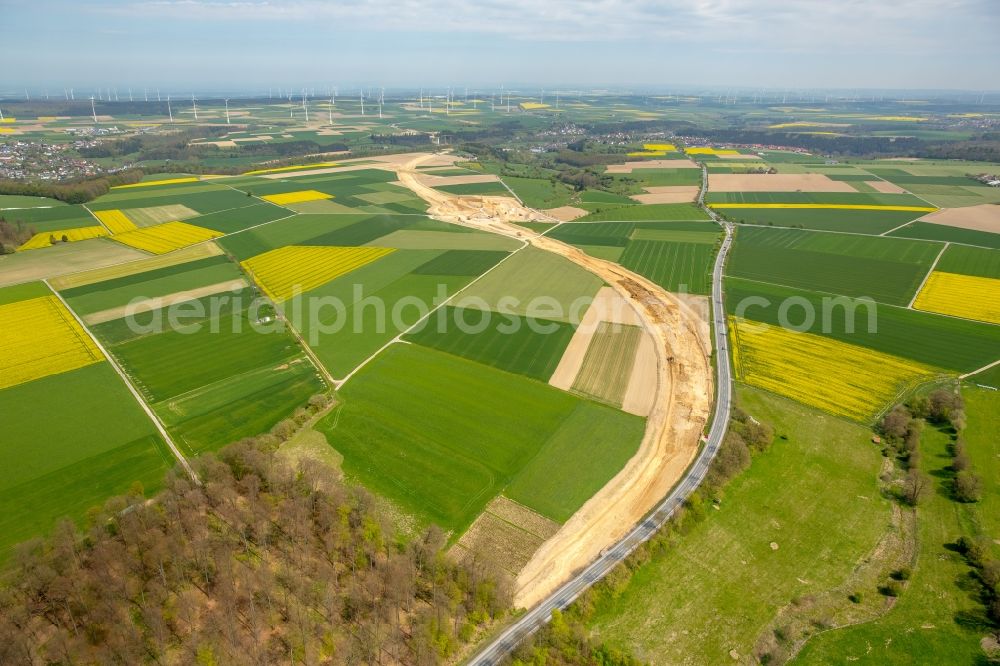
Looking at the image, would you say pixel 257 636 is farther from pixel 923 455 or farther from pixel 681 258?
pixel 681 258

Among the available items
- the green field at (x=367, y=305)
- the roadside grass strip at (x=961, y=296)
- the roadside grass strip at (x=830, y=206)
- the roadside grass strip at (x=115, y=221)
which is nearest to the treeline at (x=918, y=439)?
the roadside grass strip at (x=961, y=296)

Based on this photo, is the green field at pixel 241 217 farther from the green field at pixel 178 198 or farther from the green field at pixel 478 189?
the green field at pixel 478 189

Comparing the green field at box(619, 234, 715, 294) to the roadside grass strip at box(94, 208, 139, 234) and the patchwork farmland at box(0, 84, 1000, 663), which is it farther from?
the roadside grass strip at box(94, 208, 139, 234)

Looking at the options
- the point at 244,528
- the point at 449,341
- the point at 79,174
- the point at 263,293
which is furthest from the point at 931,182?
the point at 79,174

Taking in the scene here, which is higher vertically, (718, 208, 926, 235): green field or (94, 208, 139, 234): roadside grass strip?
(718, 208, 926, 235): green field

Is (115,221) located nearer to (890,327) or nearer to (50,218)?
(50,218)

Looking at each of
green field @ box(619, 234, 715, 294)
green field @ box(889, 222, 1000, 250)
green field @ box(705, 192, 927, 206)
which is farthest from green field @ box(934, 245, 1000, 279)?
green field @ box(705, 192, 927, 206)
